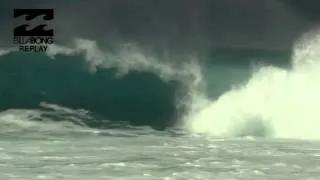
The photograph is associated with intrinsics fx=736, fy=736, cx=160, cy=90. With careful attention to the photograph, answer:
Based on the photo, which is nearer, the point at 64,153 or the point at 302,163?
the point at 302,163

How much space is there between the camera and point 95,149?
55.3 m

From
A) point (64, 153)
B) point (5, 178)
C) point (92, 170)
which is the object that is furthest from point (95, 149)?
point (5, 178)

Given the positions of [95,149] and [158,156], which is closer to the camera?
[158,156]

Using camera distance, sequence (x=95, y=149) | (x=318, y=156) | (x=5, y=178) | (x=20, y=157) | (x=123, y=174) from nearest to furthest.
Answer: (x=5, y=178) → (x=123, y=174) → (x=20, y=157) → (x=318, y=156) → (x=95, y=149)

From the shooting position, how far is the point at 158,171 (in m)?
37.7

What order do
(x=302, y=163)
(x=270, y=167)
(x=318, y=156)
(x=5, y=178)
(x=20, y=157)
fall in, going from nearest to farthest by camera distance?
(x=5, y=178)
(x=270, y=167)
(x=302, y=163)
(x=20, y=157)
(x=318, y=156)

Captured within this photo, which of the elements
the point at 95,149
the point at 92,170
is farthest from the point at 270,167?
the point at 95,149

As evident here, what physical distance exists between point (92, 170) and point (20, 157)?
407 inches

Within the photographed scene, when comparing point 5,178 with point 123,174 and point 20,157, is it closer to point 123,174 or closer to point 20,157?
point 123,174

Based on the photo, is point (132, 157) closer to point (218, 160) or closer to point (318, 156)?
point (218, 160)

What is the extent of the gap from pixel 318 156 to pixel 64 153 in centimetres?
1726

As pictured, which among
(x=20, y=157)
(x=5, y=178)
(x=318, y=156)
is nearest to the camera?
(x=5, y=178)

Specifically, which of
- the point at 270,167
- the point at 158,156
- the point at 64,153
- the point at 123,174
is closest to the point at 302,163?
the point at 270,167

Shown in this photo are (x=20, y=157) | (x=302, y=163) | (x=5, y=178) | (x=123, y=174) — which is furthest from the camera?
(x=20, y=157)
